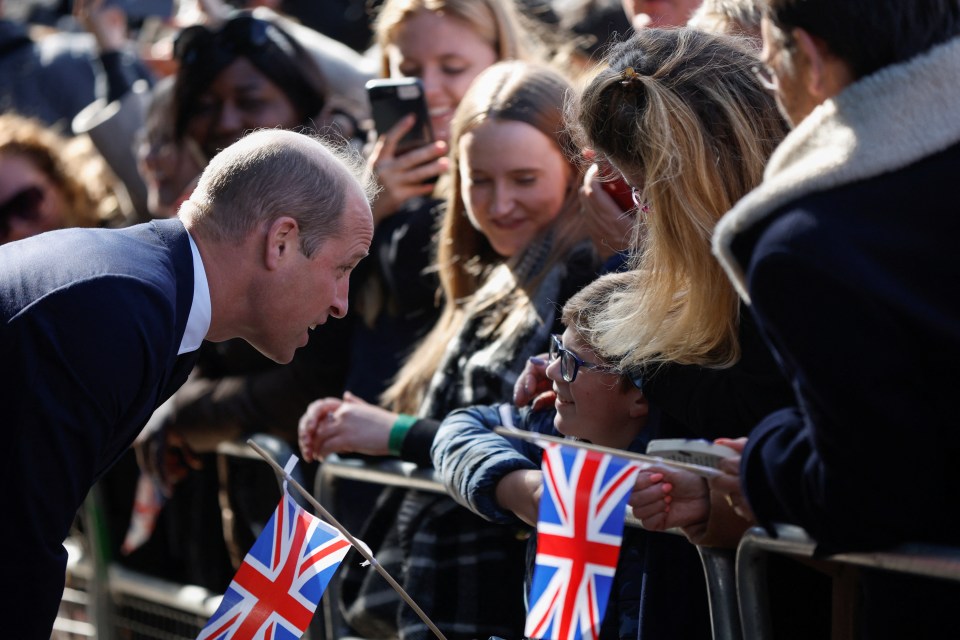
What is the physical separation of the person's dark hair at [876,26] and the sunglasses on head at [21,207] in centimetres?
400

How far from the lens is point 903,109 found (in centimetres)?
197

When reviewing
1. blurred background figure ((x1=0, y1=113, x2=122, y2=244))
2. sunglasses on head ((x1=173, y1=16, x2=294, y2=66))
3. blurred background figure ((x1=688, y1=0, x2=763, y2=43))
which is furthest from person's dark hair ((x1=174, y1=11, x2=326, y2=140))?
blurred background figure ((x1=688, y1=0, x2=763, y2=43))

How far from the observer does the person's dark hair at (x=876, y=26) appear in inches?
77.2

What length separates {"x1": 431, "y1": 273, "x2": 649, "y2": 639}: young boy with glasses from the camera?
8.96 ft

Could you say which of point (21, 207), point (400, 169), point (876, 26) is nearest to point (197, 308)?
point (876, 26)

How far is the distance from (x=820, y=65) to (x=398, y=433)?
168 centimetres

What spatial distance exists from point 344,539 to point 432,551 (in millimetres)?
617

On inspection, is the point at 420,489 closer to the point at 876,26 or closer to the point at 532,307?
the point at 532,307

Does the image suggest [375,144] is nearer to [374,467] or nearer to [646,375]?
[374,467]

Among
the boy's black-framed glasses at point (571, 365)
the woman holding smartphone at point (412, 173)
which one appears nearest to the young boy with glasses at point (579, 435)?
the boy's black-framed glasses at point (571, 365)

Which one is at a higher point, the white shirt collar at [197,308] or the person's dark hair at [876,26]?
the person's dark hair at [876,26]

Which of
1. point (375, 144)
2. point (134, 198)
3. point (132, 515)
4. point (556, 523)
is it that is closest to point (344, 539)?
point (556, 523)

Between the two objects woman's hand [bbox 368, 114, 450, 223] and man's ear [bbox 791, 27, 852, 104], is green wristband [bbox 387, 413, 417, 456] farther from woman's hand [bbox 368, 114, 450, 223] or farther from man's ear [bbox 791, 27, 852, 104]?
man's ear [bbox 791, 27, 852, 104]

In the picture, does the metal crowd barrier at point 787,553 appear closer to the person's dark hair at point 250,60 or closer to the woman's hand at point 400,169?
the woman's hand at point 400,169
